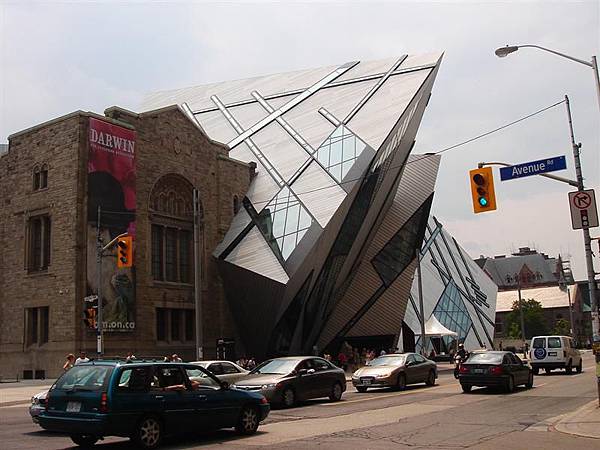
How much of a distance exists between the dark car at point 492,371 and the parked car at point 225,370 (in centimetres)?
737

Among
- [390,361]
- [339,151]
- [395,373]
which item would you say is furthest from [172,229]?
[395,373]

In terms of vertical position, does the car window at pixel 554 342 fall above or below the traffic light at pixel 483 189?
below

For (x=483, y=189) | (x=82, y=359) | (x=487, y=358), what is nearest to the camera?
(x=483, y=189)

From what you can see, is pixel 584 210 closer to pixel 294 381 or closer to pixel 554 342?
A: pixel 294 381

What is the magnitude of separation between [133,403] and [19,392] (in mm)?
19602

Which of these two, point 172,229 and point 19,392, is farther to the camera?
point 172,229

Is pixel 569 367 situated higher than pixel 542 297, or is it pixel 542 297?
pixel 542 297

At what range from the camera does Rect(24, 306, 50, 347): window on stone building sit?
123 feet

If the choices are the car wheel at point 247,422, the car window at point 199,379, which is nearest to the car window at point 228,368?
the car wheel at point 247,422

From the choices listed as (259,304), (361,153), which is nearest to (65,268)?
(259,304)

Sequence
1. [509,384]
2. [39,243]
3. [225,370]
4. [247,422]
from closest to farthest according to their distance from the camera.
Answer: [247,422]
[225,370]
[509,384]
[39,243]

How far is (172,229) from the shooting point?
1729 inches

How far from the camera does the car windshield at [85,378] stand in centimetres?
1084

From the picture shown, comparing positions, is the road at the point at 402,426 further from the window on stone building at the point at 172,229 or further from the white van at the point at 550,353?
the window on stone building at the point at 172,229
